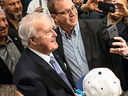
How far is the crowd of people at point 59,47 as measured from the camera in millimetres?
1436

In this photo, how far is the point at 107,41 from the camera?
1.95m

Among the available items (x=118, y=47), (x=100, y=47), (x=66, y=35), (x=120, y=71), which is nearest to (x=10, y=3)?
(x=66, y=35)

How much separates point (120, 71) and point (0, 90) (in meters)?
1.61

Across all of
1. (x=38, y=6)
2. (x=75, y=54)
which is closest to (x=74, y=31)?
(x=75, y=54)

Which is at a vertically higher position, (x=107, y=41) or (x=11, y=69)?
(x=107, y=41)

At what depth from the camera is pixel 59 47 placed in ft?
6.48

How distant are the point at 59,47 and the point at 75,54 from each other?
21 cm

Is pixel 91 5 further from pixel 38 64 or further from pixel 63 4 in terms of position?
pixel 38 64

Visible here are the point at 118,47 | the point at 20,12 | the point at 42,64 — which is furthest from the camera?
the point at 20,12

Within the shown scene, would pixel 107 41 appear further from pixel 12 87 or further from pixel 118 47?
pixel 12 87

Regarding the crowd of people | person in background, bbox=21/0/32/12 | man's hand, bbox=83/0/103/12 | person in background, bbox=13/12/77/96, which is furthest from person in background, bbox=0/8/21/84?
man's hand, bbox=83/0/103/12

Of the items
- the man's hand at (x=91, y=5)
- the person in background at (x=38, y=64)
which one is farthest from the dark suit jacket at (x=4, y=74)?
the man's hand at (x=91, y=5)

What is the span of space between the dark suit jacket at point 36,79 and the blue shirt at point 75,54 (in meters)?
0.45

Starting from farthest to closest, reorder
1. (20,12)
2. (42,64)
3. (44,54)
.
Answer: (20,12) < (44,54) < (42,64)
